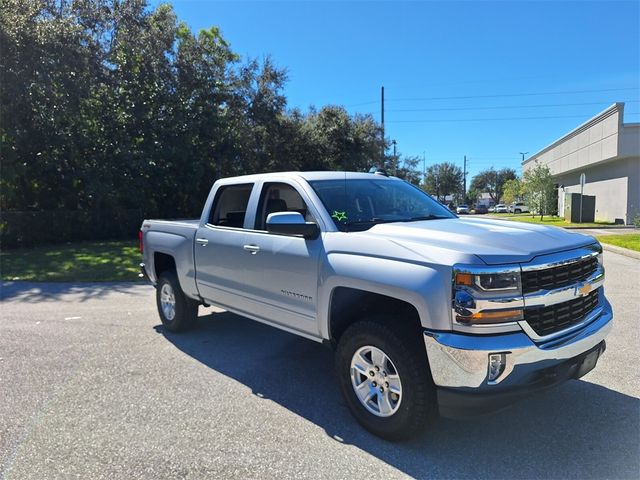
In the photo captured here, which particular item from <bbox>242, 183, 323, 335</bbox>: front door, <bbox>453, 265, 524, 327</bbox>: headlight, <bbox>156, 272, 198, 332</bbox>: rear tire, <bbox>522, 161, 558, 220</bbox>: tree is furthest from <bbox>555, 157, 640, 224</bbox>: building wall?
<bbox>453, 265, 524, 327</bbox>: headlight

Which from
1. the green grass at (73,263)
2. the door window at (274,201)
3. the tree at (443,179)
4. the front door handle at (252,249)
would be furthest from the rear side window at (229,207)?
the tree at (443,179)

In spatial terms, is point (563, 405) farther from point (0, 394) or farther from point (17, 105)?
point (17, 105)

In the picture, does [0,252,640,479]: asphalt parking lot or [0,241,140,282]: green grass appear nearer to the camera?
[0,252,640,479]: asphalt parking lot

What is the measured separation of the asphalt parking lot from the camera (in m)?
3.11

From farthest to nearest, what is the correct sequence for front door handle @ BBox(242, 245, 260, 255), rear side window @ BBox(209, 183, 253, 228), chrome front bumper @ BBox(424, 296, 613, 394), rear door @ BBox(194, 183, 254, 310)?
rear side window @ BBox(209, 183, 253, 228)
rear door @ BBox(194, 183, 254, 310)
front door handle @ BBox(242, 245, 260, 255)
chrome front bumper @ BBox(424, 296, 613, 394)

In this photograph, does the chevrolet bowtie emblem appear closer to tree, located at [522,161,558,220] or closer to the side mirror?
the side mirror

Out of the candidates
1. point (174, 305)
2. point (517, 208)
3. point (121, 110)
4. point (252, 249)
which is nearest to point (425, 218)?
point (252, 249)

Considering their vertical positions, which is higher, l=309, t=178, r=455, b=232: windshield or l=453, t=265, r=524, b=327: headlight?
l=309, t=178, r=455, b=232: windshield

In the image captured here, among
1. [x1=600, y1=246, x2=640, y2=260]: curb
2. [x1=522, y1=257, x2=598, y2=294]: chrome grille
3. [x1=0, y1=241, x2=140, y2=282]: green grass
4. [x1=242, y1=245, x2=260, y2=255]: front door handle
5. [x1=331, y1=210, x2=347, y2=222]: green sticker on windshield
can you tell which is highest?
[x1=331, y1=210, x2=347, y2=222]: green sticker on windshield

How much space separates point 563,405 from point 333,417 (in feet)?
6.19

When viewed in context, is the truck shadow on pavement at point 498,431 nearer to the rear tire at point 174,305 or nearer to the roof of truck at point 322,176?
the rear tire at point 174,305

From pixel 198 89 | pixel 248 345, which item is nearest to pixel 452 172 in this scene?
pixel 198 89

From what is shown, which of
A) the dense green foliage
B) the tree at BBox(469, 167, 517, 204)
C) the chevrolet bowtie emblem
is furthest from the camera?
the tree at BBox(469, 167, 517, 204)

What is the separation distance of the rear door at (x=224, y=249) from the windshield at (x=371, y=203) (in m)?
1.04
